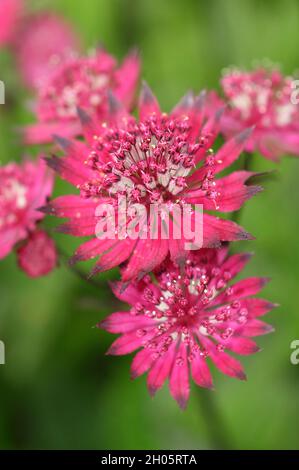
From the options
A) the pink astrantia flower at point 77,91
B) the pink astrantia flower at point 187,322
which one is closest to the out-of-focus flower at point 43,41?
the pink astrantia flower at point 77,91

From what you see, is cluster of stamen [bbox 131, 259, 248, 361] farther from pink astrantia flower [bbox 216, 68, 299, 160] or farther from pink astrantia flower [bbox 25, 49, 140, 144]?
pink astrantia flower [bbox 25, 49, 140, 144]

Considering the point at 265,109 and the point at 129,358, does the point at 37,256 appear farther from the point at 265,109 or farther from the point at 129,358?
the point at 129,358

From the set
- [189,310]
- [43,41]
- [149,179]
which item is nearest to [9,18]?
[43,41]

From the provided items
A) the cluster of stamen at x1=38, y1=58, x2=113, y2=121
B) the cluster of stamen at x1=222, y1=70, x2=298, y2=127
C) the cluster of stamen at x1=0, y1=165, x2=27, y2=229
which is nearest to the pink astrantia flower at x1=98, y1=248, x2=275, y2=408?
the cluster of stamen at x1=0, y1=165, x2=27, y2=229

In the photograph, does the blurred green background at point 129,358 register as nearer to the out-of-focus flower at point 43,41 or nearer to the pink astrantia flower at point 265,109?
the out-of-focus flower at point 43,41

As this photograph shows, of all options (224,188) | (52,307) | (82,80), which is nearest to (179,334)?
(224,188)

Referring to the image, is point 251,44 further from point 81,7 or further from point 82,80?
point 82,80

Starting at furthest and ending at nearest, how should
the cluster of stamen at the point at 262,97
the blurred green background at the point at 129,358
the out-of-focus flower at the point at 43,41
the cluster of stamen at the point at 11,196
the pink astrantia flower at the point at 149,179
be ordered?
1. the out-of-focus flower at the point at 43,41
2. the blurred green background at the point at 129,358
3. the cluster of stamen at the point at 262,97
4. the cluster of stamen at the point at 11,196
5. the pink astrantia flower at the point at 149,179
